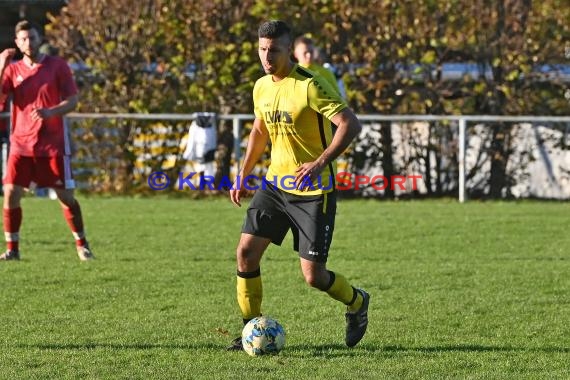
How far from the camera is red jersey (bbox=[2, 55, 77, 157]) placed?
36.2 feet

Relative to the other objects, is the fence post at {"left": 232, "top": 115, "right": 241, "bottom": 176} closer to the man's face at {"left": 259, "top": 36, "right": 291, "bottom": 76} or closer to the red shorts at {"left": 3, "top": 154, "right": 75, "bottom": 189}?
the red shorts at {"left": 3, "top": 154, "right": 75, "bottom": 189}

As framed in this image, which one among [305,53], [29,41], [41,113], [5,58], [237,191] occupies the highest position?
[29,41]

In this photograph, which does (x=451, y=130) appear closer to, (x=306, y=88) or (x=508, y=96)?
(x=508, y=96)

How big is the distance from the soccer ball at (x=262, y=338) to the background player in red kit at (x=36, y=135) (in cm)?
477

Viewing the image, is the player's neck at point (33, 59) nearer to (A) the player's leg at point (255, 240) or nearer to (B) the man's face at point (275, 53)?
(A) the player's leg at point (255, 240)

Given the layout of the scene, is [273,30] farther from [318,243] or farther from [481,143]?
[481,143]

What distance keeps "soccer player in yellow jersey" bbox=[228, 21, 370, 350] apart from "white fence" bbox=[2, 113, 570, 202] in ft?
38.5

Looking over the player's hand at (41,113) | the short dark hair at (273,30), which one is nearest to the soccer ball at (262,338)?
the short dark hair at (273,30)

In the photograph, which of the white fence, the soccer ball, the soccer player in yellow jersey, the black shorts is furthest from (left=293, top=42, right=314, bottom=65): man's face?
the white fence

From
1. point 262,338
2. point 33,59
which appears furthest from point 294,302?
point 33,59

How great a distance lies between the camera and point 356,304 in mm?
7184

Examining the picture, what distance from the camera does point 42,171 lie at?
11133mm

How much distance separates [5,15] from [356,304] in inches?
774

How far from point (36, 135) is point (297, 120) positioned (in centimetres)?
484
